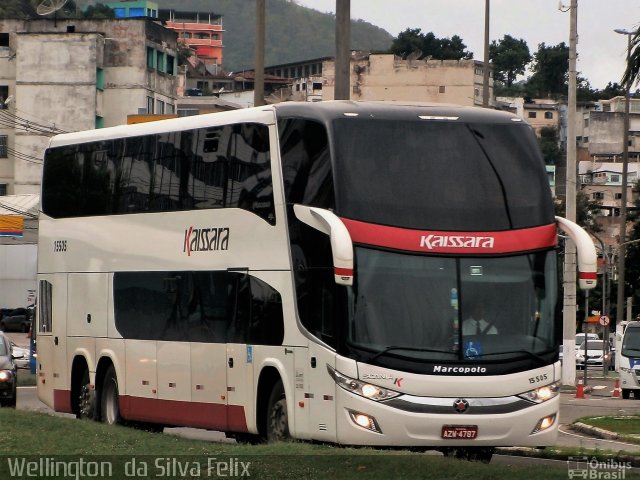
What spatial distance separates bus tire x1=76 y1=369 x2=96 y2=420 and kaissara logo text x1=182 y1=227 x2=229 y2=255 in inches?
156

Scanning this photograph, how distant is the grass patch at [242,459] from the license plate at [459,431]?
37.9 inches

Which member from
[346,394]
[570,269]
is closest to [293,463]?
[346,394]

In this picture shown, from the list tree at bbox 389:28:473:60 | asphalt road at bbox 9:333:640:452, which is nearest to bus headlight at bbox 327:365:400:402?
asphalt road at bbox 9:333:640:452

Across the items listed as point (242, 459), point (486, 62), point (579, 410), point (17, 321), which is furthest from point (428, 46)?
point (242, 459)

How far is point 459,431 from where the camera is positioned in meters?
15.7

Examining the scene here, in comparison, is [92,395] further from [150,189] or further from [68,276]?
[150,189]

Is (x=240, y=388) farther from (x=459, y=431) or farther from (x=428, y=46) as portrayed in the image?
(x=428, y=46)

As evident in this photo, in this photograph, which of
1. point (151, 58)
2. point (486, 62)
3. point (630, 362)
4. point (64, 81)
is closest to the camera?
point (630, 362)

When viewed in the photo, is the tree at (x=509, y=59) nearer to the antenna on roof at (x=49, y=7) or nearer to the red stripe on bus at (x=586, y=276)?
the antenna on roof at (x=49, y=7)

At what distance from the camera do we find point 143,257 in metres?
21.0

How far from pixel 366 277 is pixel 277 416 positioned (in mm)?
2510

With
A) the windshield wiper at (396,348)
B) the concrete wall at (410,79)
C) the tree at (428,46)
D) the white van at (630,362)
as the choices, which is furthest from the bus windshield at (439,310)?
the tree at (428,46)

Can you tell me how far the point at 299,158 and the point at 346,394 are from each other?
9.63ft

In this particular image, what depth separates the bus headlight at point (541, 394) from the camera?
16130 millimetres
